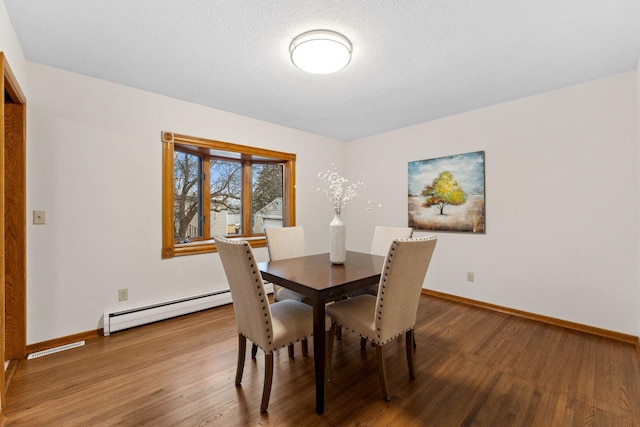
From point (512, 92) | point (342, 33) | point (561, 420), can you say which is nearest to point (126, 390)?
point (561, 420)

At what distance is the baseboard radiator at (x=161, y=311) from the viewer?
2.59 meters

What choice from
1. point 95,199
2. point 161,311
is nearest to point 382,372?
point 161,311

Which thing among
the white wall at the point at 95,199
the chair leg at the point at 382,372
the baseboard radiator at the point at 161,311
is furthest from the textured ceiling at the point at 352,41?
the baseboard radiator at the point at 161,311

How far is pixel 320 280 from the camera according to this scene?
1771 millimetres

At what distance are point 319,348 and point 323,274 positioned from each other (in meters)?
0.47

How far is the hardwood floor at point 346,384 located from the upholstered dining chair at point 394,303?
246mm

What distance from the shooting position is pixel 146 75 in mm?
2516

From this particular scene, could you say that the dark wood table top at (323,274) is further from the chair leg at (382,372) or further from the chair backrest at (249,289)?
the chair leg at (382,372)

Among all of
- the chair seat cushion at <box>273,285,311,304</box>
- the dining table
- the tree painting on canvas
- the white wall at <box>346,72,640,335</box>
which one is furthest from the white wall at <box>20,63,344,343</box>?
the white wall at <box>346,72,640,335</box>

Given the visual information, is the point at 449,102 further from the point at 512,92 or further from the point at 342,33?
the point at 342,33

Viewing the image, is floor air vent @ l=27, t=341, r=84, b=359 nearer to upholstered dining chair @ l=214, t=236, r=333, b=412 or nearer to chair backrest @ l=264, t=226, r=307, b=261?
upholstered dining chair @ l=214, t=236, r=333, b=412

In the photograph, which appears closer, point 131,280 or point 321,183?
point 131,280

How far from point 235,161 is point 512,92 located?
3.35 metres

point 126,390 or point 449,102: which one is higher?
point 449,102
